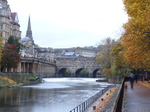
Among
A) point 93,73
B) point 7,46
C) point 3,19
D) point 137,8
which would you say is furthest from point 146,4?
point 93,73

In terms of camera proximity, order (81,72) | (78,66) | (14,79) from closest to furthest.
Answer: (14,79)
(78,66)
(81,72)

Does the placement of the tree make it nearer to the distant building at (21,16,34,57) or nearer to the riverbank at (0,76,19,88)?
the riverbank at (0,76,19,88)

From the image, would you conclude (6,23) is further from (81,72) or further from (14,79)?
(81,72)

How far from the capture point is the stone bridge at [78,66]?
14138 centimetres

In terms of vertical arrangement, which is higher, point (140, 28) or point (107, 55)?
point (107, 55)

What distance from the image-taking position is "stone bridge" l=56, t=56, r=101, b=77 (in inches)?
5566

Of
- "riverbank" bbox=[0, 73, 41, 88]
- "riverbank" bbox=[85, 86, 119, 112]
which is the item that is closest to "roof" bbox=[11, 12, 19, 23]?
"riverbank" bbox=[0, 73, 41, 88]

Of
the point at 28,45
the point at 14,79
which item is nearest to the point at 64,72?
the point at 28,45

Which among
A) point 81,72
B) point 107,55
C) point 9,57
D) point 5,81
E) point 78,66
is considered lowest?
point 5,81

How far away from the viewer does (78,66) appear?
145125 millimetres

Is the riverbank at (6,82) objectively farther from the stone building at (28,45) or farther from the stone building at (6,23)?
the stone building at (28,45)

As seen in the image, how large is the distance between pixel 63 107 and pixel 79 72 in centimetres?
12081

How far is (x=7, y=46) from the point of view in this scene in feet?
253

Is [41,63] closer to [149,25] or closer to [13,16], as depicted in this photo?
[13,16]
